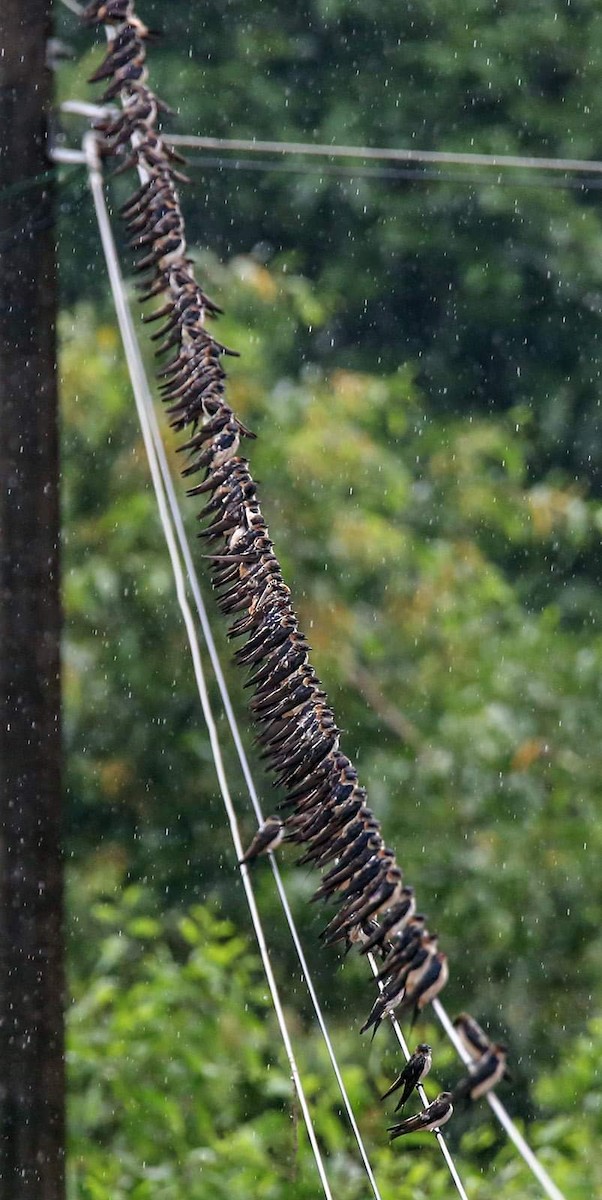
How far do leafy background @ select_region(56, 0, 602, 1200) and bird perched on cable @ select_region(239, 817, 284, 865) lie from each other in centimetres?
193

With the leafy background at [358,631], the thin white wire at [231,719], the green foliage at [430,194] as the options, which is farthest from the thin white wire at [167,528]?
the green foliage at [430,194]

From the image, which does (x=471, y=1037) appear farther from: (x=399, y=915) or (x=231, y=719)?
(x=231, y=719)

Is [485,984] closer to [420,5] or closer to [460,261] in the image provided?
[460,261]

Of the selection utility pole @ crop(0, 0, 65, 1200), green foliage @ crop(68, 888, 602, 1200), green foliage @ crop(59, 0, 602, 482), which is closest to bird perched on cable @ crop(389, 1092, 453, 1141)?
utility pole @ crop(0, 0, 65, 1200)

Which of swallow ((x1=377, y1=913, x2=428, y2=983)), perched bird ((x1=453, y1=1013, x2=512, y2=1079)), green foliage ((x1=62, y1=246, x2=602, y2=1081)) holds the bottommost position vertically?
green foliage ((x1=62, y1=246, x2=602, y2=1081))

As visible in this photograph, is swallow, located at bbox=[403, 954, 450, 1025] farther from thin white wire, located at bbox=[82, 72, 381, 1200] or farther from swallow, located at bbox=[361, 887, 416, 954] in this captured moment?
thin white wire, located at bbox=[82, 72, 381, 1200]

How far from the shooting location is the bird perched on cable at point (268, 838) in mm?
1337

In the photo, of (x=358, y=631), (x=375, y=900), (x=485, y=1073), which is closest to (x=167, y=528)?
(x=375, y=900)

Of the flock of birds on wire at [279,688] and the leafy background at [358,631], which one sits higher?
the flock of birds on wire at [279,688]

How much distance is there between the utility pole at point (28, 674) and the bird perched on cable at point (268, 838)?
2.71 ft

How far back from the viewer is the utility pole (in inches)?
83.5

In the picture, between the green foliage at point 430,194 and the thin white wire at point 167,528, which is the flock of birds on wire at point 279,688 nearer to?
the thin white wire at point 167,528

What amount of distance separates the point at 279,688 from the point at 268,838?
0.13m

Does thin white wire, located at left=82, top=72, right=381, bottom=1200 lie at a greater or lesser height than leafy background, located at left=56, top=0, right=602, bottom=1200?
Result: greater
